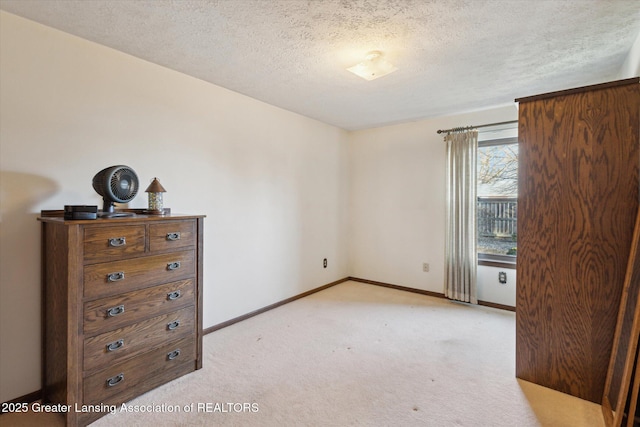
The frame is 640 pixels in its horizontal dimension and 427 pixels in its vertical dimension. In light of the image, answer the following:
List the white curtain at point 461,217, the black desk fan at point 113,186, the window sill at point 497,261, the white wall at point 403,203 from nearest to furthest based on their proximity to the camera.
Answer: the black desk fan at point 113,186, the window sill at point 497,261, the white curtain at point 461,217, the white wall at point 403,203

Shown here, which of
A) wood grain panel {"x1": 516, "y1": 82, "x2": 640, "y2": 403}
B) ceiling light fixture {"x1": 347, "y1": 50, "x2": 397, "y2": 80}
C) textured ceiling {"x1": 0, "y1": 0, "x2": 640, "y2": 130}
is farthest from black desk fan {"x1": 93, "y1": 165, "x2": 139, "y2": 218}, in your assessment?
wood grain panel {"x1": 516, "y1": 82, "x2": 640, "y2": 403}

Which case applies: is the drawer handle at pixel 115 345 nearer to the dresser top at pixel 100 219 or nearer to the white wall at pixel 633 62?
the dresser top at pixel 100 219

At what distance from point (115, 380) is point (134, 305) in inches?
17.1

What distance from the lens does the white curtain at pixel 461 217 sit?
11.9 ft

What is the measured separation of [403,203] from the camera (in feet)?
14.1

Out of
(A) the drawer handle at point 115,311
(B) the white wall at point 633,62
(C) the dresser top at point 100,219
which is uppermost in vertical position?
(B) the white wall at point 633,62

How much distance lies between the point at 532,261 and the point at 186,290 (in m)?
2.42

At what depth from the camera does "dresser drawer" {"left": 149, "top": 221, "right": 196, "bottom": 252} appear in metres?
2.01

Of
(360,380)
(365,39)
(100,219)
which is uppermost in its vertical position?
(365,39)

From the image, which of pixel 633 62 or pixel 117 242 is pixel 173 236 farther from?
pixel 633 62

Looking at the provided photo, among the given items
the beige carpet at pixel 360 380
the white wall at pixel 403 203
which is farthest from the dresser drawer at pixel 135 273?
the white wall at pixel 403 203

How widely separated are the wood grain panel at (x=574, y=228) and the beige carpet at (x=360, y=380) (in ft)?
0.91

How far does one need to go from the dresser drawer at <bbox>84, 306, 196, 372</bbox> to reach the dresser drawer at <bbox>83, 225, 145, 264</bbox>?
45 cm

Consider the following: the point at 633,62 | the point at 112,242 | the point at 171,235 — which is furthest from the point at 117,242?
the point at 633,62
